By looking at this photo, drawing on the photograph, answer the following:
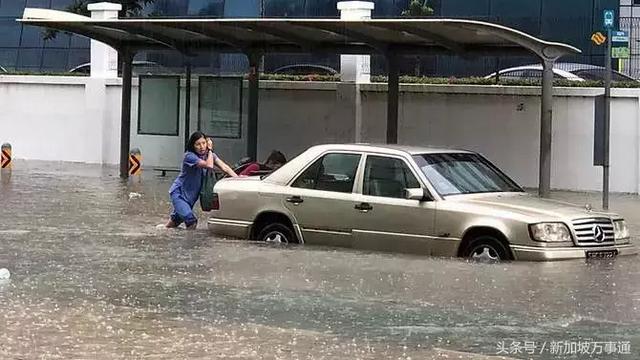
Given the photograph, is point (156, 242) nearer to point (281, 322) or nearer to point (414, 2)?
point (281, 322)

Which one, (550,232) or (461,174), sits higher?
(461,174)

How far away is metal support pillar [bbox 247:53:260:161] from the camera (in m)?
22.1

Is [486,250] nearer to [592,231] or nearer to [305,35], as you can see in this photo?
[592,231]

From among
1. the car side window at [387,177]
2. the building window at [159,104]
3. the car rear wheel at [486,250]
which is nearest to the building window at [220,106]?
the building window at [159,104]

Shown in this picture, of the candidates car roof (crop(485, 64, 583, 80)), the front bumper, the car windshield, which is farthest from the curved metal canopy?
the front bumper

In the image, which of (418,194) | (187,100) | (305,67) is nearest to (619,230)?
(418,194)

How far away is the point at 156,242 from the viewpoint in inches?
510

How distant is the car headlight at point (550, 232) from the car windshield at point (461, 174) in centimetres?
110

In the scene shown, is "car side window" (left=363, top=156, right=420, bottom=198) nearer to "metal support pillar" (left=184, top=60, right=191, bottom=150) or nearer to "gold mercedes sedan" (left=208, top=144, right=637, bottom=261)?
"gold mercedes sedan" (left=208, top=144, right=637, bottom=261)

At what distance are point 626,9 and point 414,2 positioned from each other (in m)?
6.19

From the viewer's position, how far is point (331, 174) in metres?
12.1

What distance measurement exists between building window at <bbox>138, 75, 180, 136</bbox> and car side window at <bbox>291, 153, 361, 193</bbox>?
1230cm

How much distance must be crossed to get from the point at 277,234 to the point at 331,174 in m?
1.02

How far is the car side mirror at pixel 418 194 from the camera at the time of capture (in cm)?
1118
